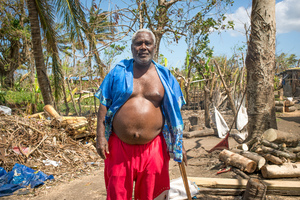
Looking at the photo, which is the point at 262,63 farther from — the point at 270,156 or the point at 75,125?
the point at 75,125

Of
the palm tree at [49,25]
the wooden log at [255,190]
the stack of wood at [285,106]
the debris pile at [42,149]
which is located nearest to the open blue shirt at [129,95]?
the wooden log at [255,190]

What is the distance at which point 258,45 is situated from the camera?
425cm

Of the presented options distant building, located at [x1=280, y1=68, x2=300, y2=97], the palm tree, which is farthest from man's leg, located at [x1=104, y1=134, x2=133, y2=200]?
distant building, located at [x1=280, y1=68, x2=300, y2=97]

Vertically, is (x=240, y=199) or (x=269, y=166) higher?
(x=269, y=166)

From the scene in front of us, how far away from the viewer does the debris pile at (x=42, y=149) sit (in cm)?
436

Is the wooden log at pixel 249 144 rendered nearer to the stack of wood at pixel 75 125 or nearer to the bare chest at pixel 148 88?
the bare chest at pixel 148 88

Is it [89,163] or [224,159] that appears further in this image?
[89,163]

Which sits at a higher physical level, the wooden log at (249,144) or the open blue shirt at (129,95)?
the open blue shirt at (129,95)

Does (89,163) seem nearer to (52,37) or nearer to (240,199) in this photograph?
(240,199)

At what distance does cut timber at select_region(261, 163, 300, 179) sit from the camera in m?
3.31

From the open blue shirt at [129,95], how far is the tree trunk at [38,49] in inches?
260

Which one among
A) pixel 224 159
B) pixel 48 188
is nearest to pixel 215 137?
pixel 224 159

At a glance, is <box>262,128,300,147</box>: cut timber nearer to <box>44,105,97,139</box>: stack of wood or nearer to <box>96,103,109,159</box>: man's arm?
<box>96,103,109,159</box>: man's arm

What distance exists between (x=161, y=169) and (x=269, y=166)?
219 centimetres
